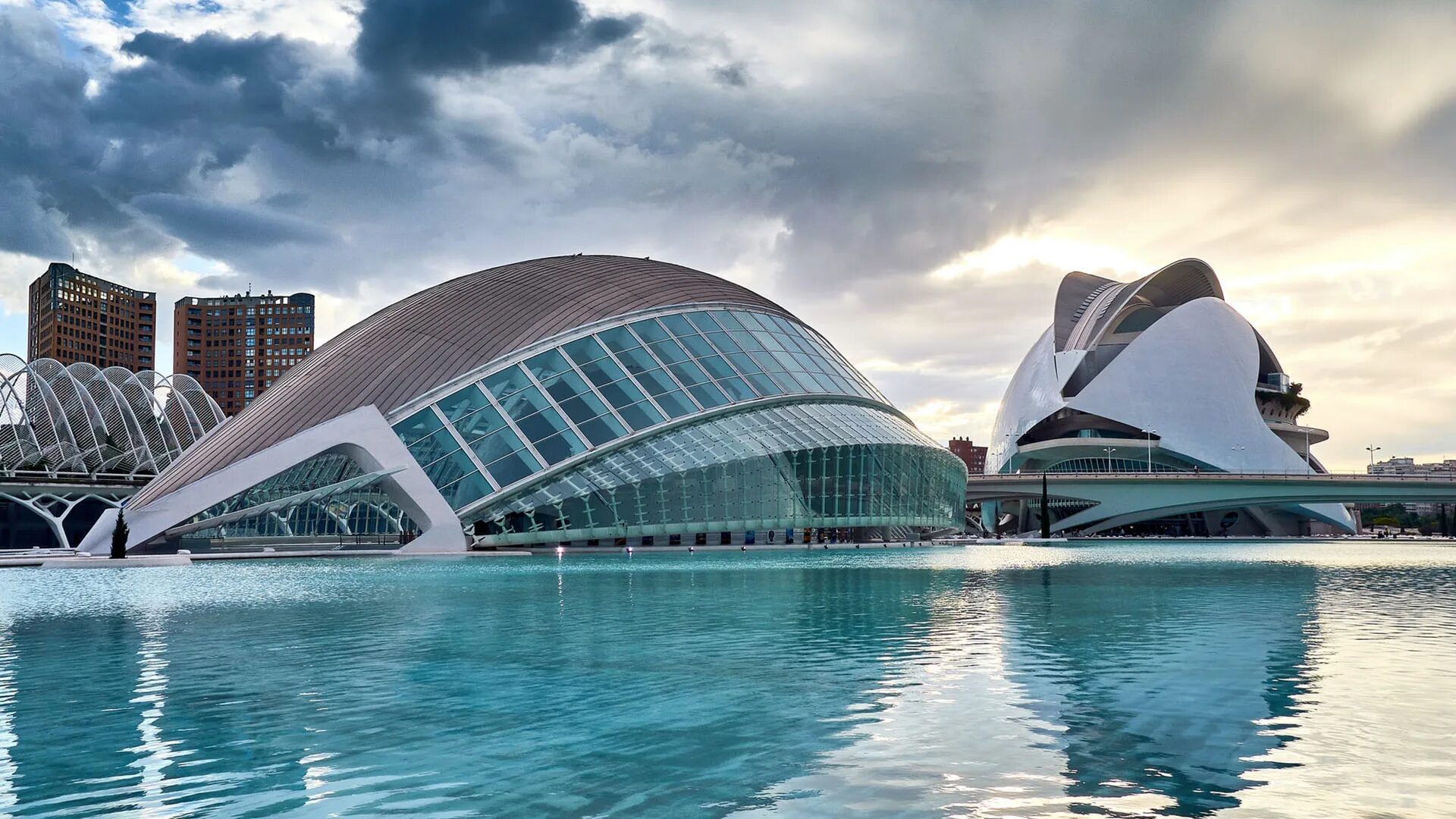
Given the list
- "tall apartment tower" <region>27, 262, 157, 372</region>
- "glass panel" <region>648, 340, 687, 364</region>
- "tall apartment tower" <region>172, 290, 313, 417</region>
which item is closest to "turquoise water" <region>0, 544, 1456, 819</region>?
"glass panel" <region>648, 340, 687, 364</region>

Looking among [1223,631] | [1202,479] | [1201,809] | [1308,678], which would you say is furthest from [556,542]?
[1202,479]

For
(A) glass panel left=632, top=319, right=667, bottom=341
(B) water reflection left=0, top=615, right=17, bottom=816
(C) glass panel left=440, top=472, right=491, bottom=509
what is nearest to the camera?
(B) water reflection left=0, top=615, right=17, bottom=816

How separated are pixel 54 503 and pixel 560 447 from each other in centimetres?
3423

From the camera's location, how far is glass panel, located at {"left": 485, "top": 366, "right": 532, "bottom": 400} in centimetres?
4369

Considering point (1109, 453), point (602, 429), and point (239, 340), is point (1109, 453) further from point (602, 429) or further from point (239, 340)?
point (239, 340)

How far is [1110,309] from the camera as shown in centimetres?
10775

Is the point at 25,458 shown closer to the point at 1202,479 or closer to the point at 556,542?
the point at 556,542

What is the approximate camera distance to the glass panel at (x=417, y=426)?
137 ft

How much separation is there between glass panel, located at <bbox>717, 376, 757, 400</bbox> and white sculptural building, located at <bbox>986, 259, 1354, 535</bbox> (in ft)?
177

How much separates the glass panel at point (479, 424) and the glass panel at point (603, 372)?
429cm

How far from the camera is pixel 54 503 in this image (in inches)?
2352

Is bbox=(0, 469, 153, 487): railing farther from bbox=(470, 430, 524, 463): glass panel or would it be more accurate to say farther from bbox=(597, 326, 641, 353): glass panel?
bbox=(597, 326, 641, 353): glass panel

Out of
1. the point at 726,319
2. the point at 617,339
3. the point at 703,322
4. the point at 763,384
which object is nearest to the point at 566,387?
the point at 617,339

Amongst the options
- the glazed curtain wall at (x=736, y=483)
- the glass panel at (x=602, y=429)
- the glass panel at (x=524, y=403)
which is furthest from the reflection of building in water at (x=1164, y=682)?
the glass panel at (x=524, y=403)
